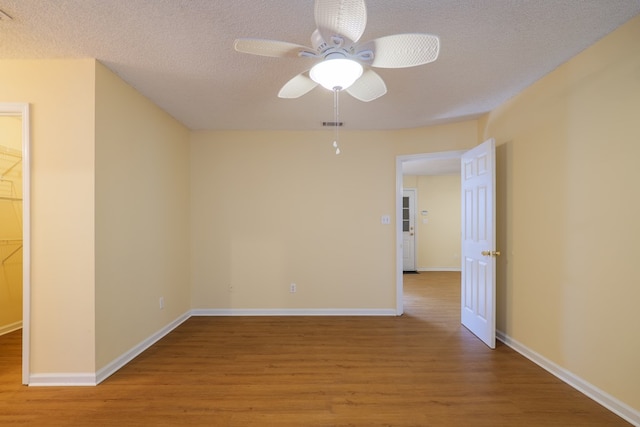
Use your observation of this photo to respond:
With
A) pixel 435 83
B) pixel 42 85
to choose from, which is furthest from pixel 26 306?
pixel 435 83

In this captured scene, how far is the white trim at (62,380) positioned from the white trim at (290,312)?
1706 millimetres

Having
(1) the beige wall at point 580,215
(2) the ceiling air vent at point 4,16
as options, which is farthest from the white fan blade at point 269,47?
(1) the beige wall at point 580,215

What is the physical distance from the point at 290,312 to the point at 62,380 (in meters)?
2.31

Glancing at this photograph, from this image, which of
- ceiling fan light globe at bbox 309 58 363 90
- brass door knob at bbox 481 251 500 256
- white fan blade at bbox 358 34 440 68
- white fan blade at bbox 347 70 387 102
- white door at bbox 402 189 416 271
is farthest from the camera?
white door at bbox 402 189 416 271

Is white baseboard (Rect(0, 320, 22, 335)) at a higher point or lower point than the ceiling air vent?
lower

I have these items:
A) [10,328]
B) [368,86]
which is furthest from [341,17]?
[10,328]

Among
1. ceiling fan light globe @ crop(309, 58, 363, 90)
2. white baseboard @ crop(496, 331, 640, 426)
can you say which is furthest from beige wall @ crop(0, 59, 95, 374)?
white baseboard @ crop(496, 331, 640, 426)

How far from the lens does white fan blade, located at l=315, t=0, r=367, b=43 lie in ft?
4.21

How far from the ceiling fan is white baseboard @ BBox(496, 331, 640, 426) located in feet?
8.09

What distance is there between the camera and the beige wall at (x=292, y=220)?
400cm

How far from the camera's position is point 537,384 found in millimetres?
2297

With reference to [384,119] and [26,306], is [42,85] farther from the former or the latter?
[384,119]

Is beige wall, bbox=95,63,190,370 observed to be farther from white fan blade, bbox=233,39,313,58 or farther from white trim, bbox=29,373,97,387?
white fan blade, bbox=233,39,313,58

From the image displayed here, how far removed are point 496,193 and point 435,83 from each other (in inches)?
54.7
